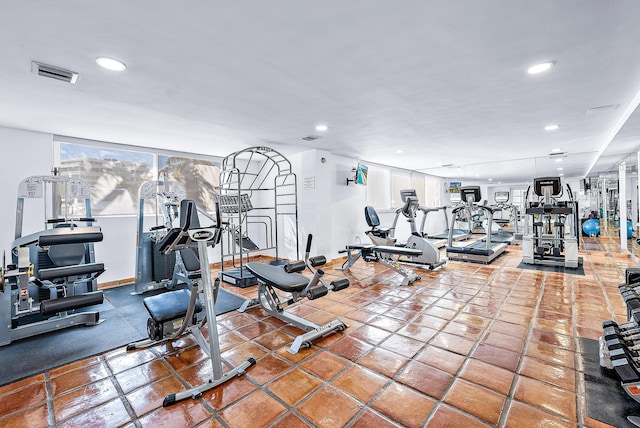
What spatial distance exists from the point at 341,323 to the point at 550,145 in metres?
5.75

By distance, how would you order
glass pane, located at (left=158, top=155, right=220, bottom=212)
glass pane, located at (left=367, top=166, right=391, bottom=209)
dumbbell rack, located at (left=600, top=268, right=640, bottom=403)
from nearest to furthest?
dumbbell rack, located at (left=600, top=268, right=640, bottom=403), glass pane, located at (left=158, top=155, right=220, bottom=212), glass pane, located at (left=367, top=166, right=391, bottom=209)

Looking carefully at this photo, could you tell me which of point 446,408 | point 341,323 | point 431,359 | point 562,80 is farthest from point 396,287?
point 562,80

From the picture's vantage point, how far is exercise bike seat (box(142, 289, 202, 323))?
247 centimetres

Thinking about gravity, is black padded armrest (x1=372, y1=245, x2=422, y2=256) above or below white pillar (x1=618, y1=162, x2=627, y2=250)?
below

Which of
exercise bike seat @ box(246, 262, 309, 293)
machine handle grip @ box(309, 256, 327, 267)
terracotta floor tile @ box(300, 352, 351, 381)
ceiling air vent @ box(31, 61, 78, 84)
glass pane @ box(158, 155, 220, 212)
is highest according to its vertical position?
ceiling air vent @ box(31, 61, 78, 84)

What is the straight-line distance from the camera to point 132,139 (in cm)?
450

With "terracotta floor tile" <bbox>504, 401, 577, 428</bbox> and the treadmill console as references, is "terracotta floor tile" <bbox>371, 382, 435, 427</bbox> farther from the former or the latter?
the treadmill console

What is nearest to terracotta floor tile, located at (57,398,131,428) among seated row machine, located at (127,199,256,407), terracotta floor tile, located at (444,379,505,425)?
seated row machine, located at (127,199,256,407)

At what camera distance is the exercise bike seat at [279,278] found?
2.52 m

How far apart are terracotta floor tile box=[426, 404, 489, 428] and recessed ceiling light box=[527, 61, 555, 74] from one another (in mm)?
2695

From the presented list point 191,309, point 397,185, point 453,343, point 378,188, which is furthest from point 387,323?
point 397,185

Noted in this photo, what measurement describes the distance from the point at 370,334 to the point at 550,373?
4.38 feet

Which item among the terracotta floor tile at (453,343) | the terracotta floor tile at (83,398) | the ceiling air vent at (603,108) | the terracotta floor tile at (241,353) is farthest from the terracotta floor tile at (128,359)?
the ceiling air vent at (603,108)

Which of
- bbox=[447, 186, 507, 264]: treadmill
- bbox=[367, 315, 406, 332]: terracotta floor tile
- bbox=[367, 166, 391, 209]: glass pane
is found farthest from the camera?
bbox=[367, 166, 391, 209]: glass pane
